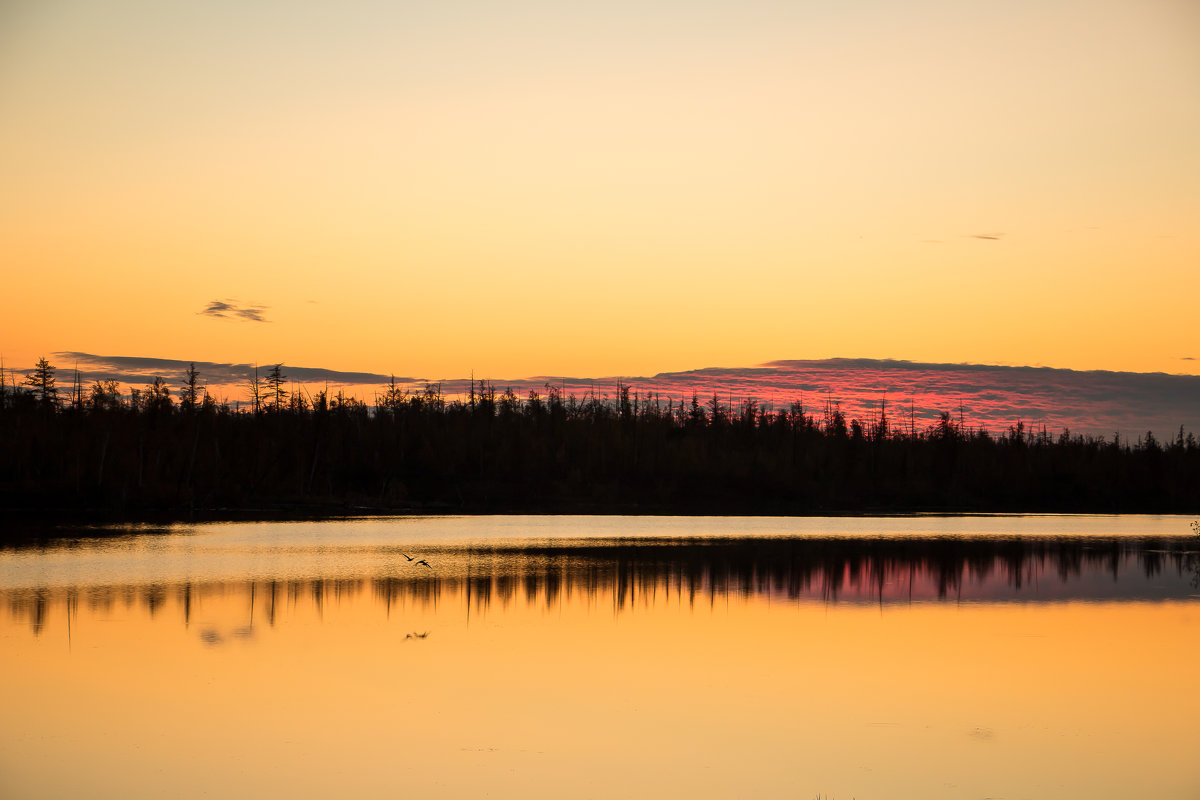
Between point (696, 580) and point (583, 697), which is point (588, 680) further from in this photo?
point (696, 580)

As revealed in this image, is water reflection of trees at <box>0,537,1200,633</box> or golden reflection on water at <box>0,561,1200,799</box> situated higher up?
golden reflection on water at <box>0,561,1200,799</box>

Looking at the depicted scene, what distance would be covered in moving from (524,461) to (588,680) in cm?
12070

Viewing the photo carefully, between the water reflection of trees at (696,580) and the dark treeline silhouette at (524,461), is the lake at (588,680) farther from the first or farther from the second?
the dark treeline silhouette at (524,461)

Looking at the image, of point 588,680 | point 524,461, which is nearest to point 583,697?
point 588,680

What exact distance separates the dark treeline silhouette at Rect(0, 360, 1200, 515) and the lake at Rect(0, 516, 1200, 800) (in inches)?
2315

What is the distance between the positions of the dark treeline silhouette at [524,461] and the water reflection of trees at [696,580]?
5680cm

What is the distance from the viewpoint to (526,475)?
13912 centimetres

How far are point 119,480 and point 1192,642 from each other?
8824cm

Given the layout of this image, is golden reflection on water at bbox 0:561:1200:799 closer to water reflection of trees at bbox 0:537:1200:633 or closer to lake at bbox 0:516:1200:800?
lake at bbox 0:516:1200:800

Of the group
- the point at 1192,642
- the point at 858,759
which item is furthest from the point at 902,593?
the point at 858,759

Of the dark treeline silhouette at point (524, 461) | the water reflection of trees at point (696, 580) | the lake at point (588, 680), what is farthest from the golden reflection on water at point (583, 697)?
the dark treeline silhouette at point (524, 461)

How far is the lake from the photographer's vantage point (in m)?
15.3

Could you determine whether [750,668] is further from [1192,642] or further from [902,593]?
[902,593]

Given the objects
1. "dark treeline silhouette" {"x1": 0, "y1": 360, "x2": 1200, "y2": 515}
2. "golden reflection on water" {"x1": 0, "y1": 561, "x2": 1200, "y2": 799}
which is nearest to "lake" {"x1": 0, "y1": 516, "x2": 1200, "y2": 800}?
"golden reflection on water" {"x1": 0, "y1": 561, "x2": 1200, "y2": 799}
